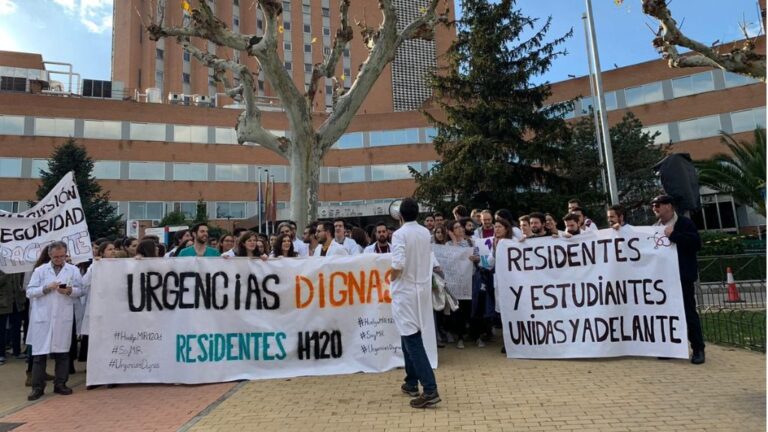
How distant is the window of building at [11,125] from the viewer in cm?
4222

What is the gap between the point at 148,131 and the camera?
46000mm

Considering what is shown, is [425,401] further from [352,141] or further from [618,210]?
[352,141]

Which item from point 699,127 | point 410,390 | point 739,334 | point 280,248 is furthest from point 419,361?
point 699,127

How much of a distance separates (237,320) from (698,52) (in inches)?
338

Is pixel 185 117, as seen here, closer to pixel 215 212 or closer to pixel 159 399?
pixel 215 212

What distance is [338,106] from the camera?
13023 mm

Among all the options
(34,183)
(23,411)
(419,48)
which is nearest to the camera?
(23,411)

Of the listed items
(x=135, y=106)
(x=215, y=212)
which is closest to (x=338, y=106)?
(x=215, y=212)

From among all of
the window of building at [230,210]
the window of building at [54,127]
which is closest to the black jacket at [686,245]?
the window of building at [230,210]

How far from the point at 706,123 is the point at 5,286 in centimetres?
4465

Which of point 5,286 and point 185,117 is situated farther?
point 185,117

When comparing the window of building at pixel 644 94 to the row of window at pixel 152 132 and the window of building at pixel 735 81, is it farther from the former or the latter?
the row of window at pixel 152 132

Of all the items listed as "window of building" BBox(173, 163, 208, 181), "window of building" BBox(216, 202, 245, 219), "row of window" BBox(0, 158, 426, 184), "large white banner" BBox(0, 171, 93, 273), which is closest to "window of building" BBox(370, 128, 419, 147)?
"row of window" BBox(0, 158, 426, 184)

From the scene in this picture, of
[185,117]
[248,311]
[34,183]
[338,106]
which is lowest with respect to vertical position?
[248,311]
